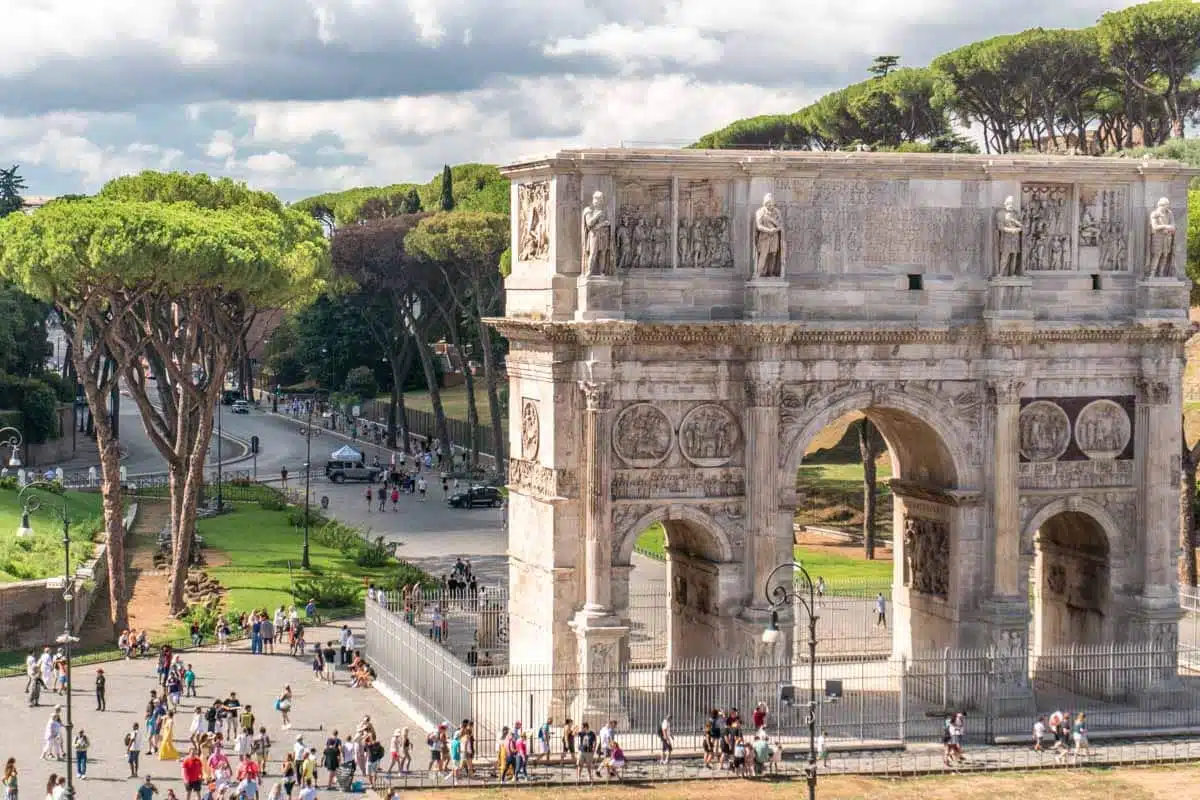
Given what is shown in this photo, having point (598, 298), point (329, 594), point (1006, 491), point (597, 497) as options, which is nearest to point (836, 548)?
point (329, 594)

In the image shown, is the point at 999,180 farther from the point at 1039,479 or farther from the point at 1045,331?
the point at 1039,479

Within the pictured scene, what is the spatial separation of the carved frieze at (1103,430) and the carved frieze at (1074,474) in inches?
10.0

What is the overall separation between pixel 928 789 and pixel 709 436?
338 inches

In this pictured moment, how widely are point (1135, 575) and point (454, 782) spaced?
1635 centimetres

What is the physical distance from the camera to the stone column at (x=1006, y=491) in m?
42.3

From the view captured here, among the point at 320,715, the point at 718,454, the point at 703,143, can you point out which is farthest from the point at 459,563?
the point at 703,143

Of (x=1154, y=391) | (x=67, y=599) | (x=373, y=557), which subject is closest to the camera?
(x=67, y=599)

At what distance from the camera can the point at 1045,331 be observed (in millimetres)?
42312

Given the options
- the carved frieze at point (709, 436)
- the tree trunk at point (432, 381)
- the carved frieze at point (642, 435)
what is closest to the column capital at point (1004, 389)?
the carved frieze at point (709, 436)

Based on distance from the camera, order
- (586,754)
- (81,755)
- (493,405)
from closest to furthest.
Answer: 1. (586,754)
2. (81,755)
3. (493,405)

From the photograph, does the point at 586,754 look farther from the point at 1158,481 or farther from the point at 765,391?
the point at 1158,481

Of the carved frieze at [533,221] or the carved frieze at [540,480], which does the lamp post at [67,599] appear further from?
the carved frieze at [533,221]

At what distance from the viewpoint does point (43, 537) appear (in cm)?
5991

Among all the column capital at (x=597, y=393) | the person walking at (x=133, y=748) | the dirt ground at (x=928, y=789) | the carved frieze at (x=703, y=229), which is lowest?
the dirt ground at (x=928, y=789)
